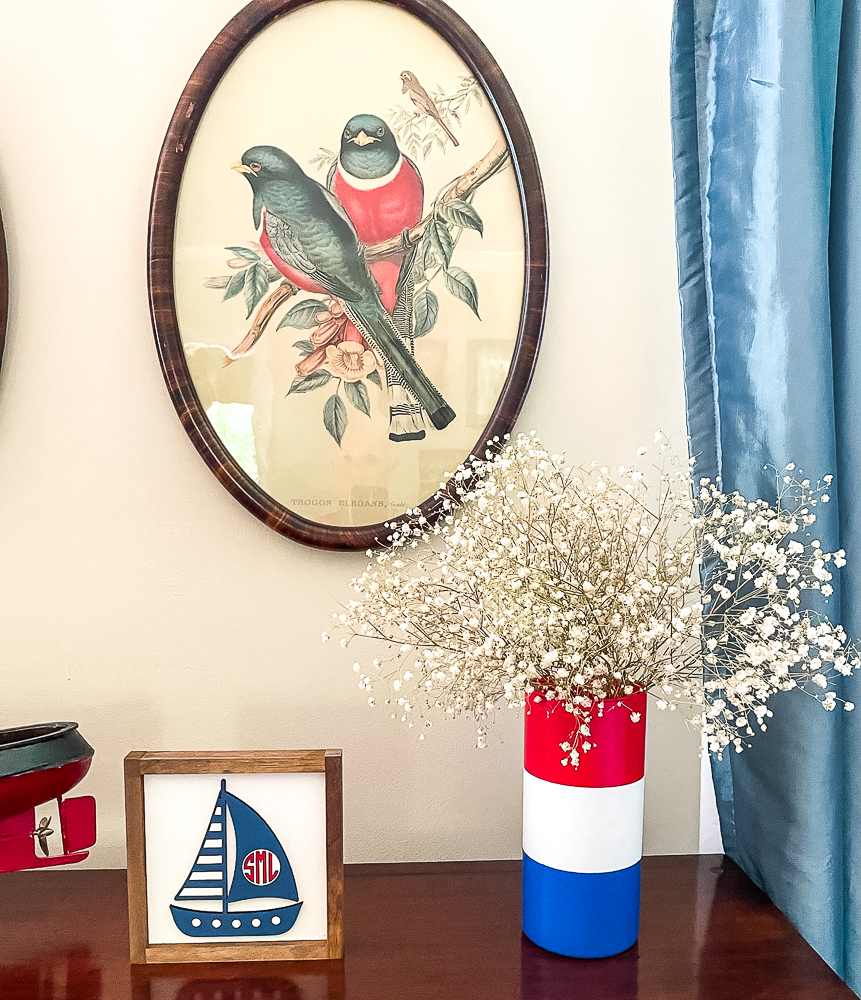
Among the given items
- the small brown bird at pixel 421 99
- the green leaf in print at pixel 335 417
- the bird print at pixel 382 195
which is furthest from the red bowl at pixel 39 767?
the small brown bird at pixel 421 99

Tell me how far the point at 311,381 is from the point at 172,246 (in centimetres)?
24

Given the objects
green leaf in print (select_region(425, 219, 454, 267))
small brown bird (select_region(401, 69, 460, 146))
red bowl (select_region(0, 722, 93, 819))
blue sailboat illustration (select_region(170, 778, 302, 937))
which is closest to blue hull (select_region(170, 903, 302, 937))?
blue sailboat illustration (select_region(170, 778, 302, 937))

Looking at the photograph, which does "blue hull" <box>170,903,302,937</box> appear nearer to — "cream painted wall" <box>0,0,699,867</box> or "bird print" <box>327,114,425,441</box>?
"cream painted wall" <box>0,0,699,867</box>

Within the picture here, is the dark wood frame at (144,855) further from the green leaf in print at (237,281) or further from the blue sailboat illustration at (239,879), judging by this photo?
the green leaf in print at (237,281)

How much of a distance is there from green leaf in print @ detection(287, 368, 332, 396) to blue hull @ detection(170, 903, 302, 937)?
598 mm

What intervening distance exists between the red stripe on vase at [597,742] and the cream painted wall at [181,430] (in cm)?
27

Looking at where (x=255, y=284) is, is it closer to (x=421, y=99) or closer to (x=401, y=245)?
(x=401, y=245)

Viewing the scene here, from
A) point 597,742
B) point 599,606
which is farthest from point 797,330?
point 597,742

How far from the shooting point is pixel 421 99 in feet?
3.35

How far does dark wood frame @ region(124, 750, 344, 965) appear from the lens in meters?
0.82

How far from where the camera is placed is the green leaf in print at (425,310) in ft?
3.38

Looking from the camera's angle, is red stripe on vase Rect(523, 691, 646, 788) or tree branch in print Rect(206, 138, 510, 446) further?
tree branch in print Rect(206, 138, 510, 446)

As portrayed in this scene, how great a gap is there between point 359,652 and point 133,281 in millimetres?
562

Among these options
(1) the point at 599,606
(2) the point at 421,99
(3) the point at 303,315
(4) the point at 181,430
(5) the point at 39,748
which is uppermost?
(2) the point at 421,99
